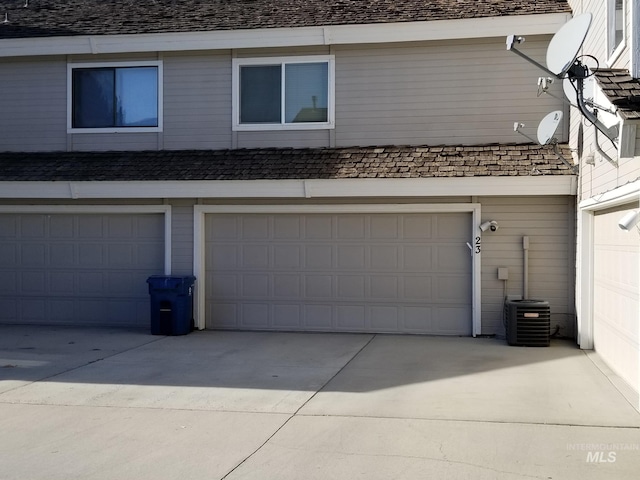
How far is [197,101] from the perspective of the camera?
14297 mm

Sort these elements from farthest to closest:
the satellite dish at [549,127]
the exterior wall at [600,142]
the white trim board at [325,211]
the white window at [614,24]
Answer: the white trim board at [325,211] → the satellite dish at [549,127] → the white window at [614,24] → the exterior wall at [600,142]

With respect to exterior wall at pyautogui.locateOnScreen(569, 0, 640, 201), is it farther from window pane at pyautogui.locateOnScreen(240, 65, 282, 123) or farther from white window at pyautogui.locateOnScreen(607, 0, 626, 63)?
window pane at pyautogui.locateOnScreen(240, 65, 282, 123)

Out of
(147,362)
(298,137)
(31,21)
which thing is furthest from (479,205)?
(31,21)

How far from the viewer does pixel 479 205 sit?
13.1 metres

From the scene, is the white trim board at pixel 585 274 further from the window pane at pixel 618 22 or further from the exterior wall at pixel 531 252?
the window pane at pixel 618 22

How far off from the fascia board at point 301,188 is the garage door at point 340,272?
2.64 feet

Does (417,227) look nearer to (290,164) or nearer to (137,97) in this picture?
(290,164)

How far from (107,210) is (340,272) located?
14.3 feet

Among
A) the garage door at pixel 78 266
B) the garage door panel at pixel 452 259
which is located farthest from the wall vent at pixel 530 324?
the garage door at pixel 78 266

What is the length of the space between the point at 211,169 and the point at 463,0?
5.32 metres

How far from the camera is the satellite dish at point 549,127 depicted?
36.9 ft

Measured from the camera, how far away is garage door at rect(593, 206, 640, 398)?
8.70 meters

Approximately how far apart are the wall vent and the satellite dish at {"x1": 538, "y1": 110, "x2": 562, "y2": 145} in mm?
2504

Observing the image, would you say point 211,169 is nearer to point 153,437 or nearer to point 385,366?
point 385,366
